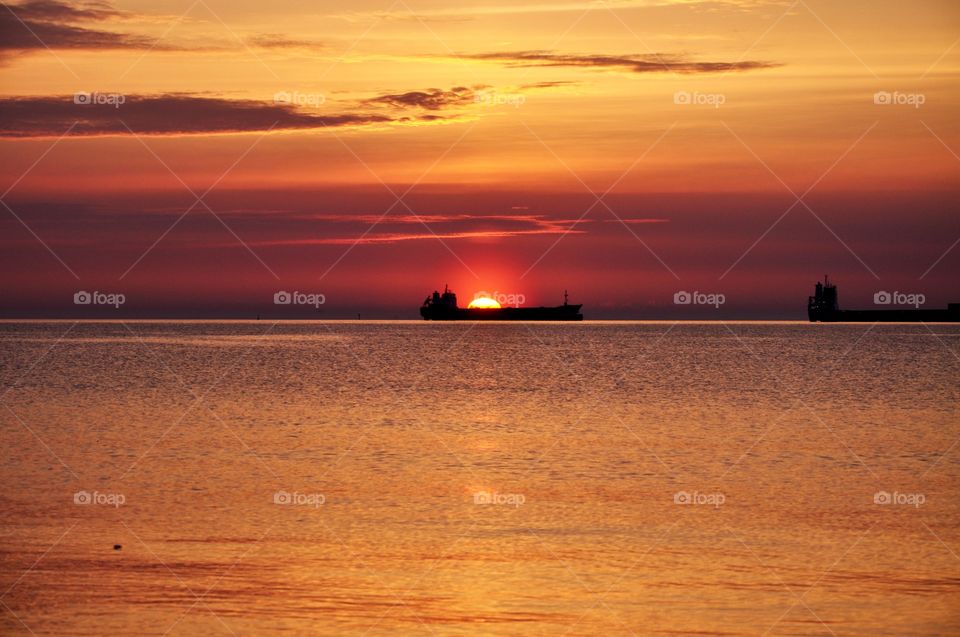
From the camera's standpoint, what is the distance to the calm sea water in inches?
678

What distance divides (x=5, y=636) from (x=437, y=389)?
174 feet

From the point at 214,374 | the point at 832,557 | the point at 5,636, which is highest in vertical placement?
the point at 214,374

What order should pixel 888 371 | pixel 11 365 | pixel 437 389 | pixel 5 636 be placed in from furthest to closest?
1. pixel 11 365
2. pixel 888 371
3. pixel 437 389
4. pixel 5 636

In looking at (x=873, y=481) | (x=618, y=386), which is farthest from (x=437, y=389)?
(x=873, y=481)

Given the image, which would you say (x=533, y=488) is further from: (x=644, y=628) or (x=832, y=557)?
(x=644, y=628)

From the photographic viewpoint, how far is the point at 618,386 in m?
72.0

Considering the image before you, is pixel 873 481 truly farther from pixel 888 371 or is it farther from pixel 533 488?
pixel 888 371

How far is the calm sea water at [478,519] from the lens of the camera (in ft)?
56.5

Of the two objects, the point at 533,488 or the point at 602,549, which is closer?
the point at 602,549

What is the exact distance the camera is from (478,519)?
24.2 meters

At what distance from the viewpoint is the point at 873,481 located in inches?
1225

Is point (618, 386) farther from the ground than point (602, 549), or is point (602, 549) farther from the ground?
point (618, 386)

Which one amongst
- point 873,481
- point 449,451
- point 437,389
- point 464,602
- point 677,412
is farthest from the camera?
point 437,389

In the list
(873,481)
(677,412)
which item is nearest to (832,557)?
(873,481)
